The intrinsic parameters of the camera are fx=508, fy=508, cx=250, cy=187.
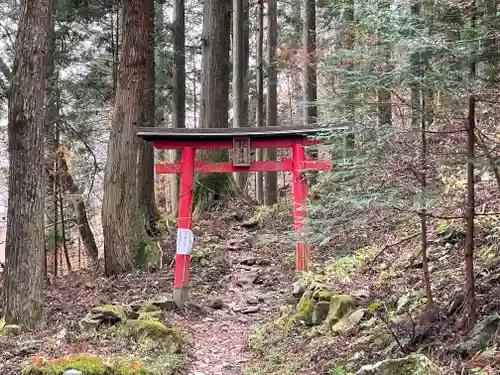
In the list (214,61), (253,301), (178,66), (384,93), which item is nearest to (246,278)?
(253,301)

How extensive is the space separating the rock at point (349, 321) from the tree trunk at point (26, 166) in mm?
4006

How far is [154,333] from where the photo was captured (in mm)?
6219

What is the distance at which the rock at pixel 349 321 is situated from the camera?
576 centimetres

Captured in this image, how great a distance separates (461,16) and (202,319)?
5699mm

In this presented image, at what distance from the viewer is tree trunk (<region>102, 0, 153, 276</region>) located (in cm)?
965

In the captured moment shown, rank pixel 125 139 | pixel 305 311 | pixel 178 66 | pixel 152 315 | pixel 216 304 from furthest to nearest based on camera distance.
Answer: pixel 178 66 → pixel 125 139 → pixel 216 304 → pixel 152 315 → pixel 305 311

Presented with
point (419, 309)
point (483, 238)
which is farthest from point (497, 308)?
point (483, 238)

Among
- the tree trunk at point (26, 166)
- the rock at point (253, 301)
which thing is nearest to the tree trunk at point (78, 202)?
the rock at point (253, 301)

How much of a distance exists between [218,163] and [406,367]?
222 inches

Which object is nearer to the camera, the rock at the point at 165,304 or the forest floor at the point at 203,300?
the forest floor at the point at 203,300

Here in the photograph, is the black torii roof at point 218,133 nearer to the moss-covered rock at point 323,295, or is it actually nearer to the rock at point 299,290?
the rock at point 299,290

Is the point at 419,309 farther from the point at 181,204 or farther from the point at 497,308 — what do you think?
the point at 181,204

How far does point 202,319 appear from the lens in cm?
796

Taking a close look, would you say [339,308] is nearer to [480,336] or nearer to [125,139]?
[480,336]
